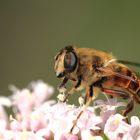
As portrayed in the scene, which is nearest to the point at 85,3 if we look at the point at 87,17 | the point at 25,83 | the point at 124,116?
the point at 87,17

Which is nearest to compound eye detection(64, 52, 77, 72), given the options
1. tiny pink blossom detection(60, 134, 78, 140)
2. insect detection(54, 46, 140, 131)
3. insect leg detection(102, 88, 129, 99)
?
insect detection(54, 46, 140, 131)

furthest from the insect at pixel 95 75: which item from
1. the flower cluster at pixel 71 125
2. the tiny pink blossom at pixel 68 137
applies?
the tiny pink blossom at pixel 68 137

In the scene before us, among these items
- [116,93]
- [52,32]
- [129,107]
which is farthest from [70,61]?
[52,32]

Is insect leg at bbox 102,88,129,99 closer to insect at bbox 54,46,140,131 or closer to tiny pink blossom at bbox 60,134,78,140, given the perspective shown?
insect at bbox 54,46,140,131

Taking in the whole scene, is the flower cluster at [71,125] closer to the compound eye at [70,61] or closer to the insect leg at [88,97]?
the insect leg at [88,97]

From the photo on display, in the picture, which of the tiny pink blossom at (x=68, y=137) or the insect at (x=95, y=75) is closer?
the tiny pink blossom at (x=68, y=137)

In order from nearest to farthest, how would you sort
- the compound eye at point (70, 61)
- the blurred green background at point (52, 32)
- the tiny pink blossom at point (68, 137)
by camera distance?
→ 1. the tiny pink blossom at point (68, 137)
2. the compound eye at point (70, 61)
3. the blurred green background at point (52, 32)

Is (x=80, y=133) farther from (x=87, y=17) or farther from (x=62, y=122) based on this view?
(x=87, y=17)
